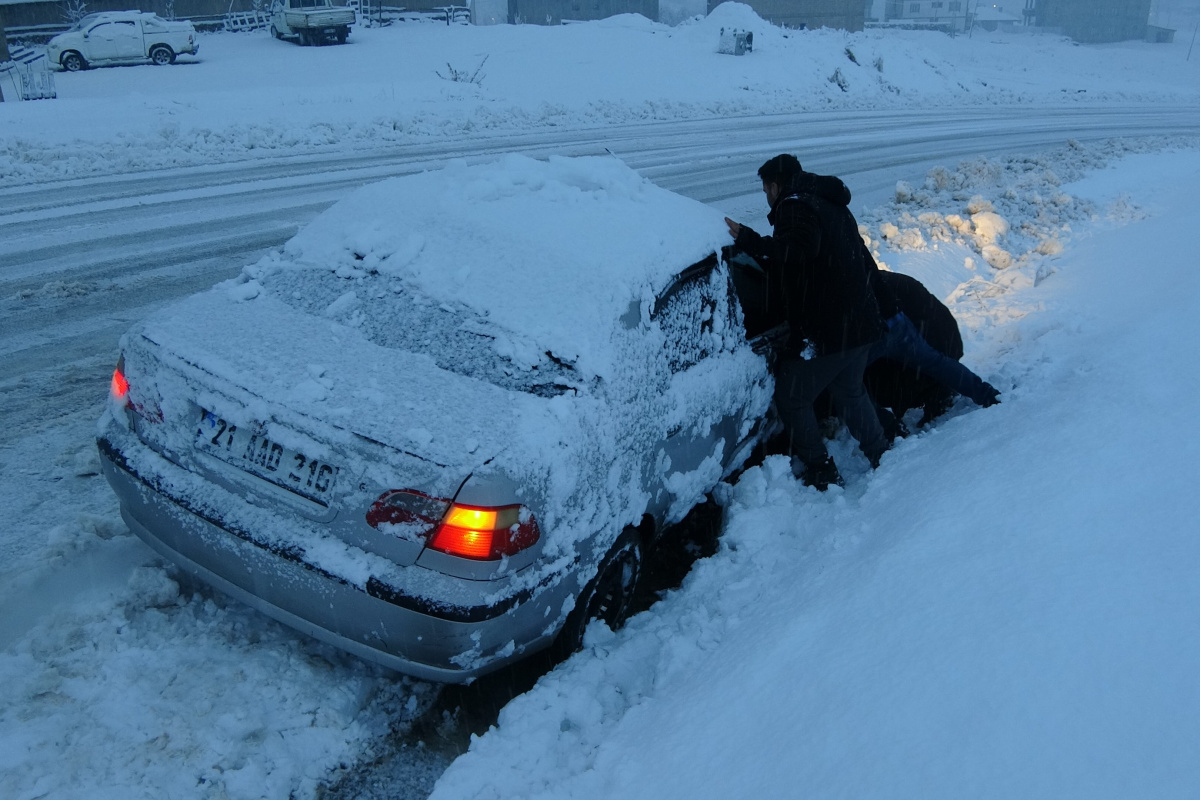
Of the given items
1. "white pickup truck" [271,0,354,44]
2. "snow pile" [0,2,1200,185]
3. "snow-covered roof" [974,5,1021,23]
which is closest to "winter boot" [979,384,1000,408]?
"snow pile" [0,2,1200,185]

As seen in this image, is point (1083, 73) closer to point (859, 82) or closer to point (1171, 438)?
point (859, 82)

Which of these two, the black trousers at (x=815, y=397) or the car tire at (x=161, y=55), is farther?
the car tire at (x=161, y=55)

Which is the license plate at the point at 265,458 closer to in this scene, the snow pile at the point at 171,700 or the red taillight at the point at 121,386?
the red taillight at the point at 121,386

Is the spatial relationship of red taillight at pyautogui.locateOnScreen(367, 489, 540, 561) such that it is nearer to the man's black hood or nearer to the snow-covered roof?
the man's black hood

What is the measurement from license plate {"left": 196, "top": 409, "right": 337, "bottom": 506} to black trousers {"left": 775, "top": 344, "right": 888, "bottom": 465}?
2.54 meters

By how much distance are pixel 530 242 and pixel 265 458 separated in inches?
54.4

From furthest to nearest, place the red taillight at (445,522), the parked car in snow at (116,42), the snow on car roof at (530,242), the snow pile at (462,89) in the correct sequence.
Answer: the parked car in snow at (116,42), the snow pile at (462,89), the snow on car roof at (530,242), the red taillight at (445,522)

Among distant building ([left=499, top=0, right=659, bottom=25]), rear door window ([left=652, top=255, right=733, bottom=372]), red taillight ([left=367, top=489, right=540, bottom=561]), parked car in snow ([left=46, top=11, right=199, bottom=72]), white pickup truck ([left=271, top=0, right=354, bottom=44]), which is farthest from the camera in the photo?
distant building ([left=499, top=0, right=659, bottom=25])

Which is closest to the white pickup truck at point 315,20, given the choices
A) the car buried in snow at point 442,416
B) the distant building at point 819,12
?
the car buried in snow at point 442,416

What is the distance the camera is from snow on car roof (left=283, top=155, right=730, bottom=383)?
3.22 meters

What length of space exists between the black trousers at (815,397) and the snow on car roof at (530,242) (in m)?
0.84

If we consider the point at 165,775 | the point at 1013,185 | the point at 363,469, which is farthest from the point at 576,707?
the point at 1013,185

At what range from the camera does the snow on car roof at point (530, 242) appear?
322 centimetres

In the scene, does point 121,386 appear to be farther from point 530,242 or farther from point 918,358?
point 918,358
